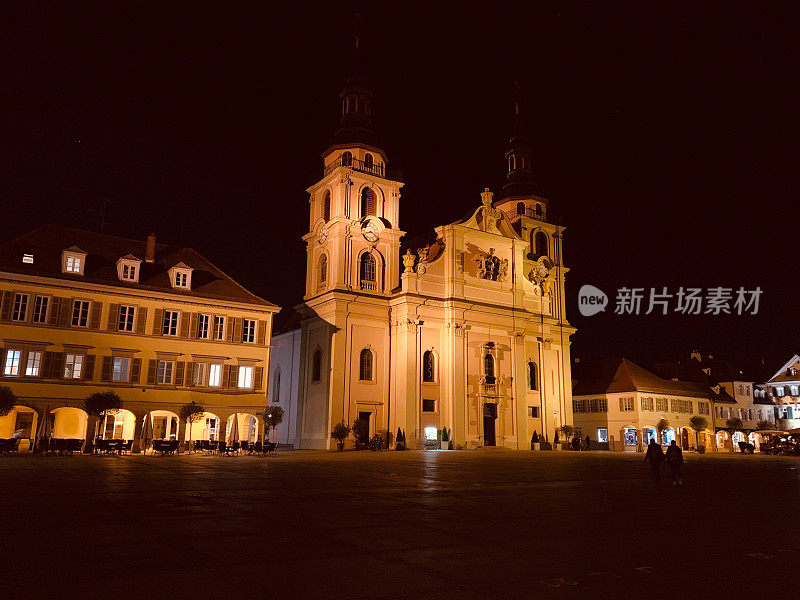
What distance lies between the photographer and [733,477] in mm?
24578

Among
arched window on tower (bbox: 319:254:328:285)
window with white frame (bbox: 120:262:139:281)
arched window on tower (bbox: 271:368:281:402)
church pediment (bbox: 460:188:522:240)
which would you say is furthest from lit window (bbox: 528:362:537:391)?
window with white frame (bbox: 120:262:139:281)

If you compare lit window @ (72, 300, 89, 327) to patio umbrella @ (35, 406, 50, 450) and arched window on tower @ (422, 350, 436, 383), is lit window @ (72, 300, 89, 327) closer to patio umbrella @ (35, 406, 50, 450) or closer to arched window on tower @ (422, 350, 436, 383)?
patio umbrella @ (35, 406, 50, 450)

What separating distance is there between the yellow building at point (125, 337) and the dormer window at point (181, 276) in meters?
0.06

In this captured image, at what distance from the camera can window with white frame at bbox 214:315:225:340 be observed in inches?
1577

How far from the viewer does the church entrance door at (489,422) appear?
53.3 metres

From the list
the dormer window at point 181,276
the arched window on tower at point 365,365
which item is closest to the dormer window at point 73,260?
the dormer window at point 181,276

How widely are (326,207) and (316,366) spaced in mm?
12823

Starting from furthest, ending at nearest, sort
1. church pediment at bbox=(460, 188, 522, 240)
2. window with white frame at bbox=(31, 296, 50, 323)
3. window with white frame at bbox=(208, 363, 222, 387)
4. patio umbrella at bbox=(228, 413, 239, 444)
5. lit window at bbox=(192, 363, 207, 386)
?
church pediment at bbox=(460, 188, 522, 240) < patio umbrella at bbox=(228, 413, 239, 444) < window with white frame at bbox=(208, 363, 222, 387) < lit window at bbox=(192, 363, 207, 386) < window with white frame at bbox=(31, 296, 50, 323)

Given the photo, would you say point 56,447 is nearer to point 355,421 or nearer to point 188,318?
point 188,318

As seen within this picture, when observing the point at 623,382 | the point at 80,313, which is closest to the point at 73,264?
the point at 80,313

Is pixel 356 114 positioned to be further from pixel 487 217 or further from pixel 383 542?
pixel 383 542

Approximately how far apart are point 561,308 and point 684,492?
4668 centimetres

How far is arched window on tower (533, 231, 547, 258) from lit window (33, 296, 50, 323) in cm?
4352

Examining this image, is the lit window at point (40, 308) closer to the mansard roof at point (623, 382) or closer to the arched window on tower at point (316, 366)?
the arched window on tower at point (316, 366)
